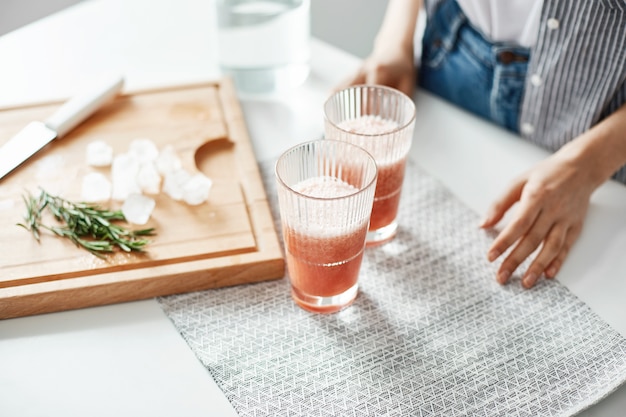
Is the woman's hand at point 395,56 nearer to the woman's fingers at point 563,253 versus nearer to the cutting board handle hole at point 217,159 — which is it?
the cutting board handle hole at point 217,159

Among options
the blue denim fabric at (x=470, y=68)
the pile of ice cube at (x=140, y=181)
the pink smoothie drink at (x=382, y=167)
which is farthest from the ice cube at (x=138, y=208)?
the blue denim fabric at (x=470, y=68)

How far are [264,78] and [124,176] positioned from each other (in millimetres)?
428

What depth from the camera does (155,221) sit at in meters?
1.15

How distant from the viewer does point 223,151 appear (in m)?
1.33

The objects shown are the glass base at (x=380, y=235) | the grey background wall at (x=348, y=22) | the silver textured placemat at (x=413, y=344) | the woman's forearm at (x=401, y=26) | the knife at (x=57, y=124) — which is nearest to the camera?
the silver textured placemat at (x=413, y=344)

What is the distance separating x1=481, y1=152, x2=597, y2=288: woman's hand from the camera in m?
1.10

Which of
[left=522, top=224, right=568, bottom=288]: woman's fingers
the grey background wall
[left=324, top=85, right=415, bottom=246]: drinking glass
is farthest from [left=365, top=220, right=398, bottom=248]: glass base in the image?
the grey background wall

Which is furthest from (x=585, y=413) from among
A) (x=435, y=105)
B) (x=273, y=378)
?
(x=435, y=105)

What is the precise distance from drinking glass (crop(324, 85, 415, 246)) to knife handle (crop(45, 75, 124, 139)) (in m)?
0.50

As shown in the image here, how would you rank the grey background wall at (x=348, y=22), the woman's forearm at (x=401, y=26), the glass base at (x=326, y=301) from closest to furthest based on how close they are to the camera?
the glass base at (x=326, y=301), the woman's forearm at (x=401, y=26), the grey background wall at (x=348, y=22)

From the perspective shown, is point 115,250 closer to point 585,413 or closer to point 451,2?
point 585,413

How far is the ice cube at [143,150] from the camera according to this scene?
127cm

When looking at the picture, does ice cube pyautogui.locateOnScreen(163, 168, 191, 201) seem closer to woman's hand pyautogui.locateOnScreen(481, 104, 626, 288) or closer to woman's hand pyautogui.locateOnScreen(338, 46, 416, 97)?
woman's hand pyautogui.locateOnScreen(338, 46, 416, 97)

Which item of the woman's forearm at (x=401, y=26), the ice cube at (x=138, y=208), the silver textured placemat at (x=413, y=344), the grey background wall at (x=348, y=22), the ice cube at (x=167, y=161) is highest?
the woman's forearm at (x=401, y=26)
